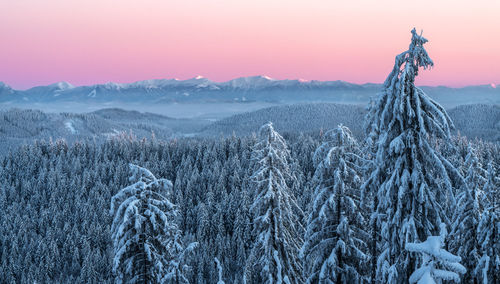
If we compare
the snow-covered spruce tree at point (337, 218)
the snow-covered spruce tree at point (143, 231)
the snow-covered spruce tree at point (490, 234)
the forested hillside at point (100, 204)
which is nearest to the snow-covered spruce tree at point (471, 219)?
the forested hillside at point (100, 204)

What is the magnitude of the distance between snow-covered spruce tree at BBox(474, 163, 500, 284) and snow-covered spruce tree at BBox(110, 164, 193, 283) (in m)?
16.2

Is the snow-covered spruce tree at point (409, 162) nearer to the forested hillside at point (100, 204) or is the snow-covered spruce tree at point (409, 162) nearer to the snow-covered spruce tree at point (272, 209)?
the snow-covered spruce tree at point (272, 209)

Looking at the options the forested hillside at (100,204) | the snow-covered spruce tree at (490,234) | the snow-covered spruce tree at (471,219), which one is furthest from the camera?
the forested hillside at (100,204)

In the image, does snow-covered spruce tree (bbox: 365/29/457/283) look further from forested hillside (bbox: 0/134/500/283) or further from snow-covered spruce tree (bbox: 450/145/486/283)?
snow-covered spruce tree (bbox: 450/145/486/283)

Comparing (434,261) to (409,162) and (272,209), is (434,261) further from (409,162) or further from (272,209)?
(272,209)

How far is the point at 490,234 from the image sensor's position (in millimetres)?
19125

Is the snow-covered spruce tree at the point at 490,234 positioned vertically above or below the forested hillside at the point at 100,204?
above

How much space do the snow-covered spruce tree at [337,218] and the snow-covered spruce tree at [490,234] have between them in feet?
24.4

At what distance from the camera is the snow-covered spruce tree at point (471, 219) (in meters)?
20.5

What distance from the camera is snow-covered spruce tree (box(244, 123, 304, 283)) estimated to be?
18.6 meters

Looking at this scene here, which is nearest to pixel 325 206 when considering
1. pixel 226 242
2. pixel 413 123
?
Result: pixel 413 123

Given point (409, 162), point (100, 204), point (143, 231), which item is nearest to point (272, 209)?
point (143, 231)

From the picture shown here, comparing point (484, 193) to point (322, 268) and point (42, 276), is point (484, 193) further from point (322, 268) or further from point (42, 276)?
point (42, 276)

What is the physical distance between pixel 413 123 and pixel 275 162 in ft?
26.0
